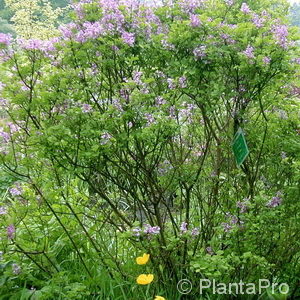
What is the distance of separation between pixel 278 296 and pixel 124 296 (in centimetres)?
99

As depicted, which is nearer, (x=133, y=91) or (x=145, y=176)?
(x=133, y=91)

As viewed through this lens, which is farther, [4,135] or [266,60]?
[4,135]

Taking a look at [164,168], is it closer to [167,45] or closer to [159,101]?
[159,101]

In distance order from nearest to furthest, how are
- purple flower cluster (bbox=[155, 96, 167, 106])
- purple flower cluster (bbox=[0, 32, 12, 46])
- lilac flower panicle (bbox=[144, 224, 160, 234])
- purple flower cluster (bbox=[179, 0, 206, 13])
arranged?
purple flower cluster (bbox=[0, 32, 12, 46]) → lilac flower panicle (bbox=[144, 224, 160, 234]) → purple flower cluster (bbox=[155, 96, 167, 106]) → purple flower cluster (bbox=[179, 0, 206, 13])

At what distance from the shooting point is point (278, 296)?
8.04ft

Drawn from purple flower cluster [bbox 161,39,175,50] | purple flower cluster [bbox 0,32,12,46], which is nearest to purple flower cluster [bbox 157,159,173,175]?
purple flower cluster [bbox 161,39,175,50]

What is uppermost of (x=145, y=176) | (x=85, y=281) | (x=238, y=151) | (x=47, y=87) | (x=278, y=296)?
(x=47, y=87)

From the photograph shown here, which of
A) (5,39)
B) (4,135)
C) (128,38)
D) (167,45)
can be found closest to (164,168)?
(167,45)

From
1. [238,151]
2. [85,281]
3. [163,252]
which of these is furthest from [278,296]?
[85,281]

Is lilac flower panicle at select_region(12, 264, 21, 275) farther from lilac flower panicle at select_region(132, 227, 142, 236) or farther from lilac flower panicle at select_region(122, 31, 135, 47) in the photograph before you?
lilac flower panicle at select_region(122, 31, 135, 47)

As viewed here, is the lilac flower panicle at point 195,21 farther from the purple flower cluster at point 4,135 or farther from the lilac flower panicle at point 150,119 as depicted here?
the purple flower cluster at point 4,135

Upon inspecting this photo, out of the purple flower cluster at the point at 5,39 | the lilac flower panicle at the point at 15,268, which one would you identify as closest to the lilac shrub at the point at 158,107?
the purple flower cluster at the point at 5,39

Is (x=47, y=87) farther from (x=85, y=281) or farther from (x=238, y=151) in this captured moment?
(x=85, y=281)

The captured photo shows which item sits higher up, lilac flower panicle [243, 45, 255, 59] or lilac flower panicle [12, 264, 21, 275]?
lilac flower panicle [243, 45, 255, 59]
